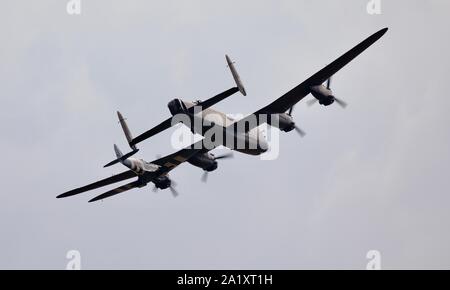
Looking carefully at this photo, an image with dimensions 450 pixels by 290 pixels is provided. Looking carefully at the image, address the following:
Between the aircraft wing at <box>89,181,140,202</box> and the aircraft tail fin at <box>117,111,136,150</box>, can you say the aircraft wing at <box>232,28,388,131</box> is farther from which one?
the aircraft wing at <box>89,181,140,202</box>

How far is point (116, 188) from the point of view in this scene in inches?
2581

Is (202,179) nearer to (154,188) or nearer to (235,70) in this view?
(154,188)

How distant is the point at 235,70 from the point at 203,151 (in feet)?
35.0

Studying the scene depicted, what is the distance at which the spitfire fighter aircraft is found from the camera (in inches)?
2143

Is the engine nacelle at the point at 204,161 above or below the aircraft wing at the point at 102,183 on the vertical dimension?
above

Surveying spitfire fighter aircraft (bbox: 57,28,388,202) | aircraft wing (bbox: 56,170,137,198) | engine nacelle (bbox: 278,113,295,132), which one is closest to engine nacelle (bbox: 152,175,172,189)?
spitfire fighter aircraft (bbox: 57,28,388,202)

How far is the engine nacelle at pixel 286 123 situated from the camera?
193 feet

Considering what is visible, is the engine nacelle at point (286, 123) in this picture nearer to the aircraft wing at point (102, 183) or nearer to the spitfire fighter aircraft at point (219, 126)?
the spitfire fighter aircraft at point (219, 126)

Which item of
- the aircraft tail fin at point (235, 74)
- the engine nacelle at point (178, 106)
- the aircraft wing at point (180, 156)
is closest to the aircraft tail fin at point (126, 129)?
the aircraft wing at point (180, 156)

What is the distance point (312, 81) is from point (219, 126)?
7.50m

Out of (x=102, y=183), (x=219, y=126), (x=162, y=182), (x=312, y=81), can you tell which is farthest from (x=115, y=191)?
(x=312, y=81)
